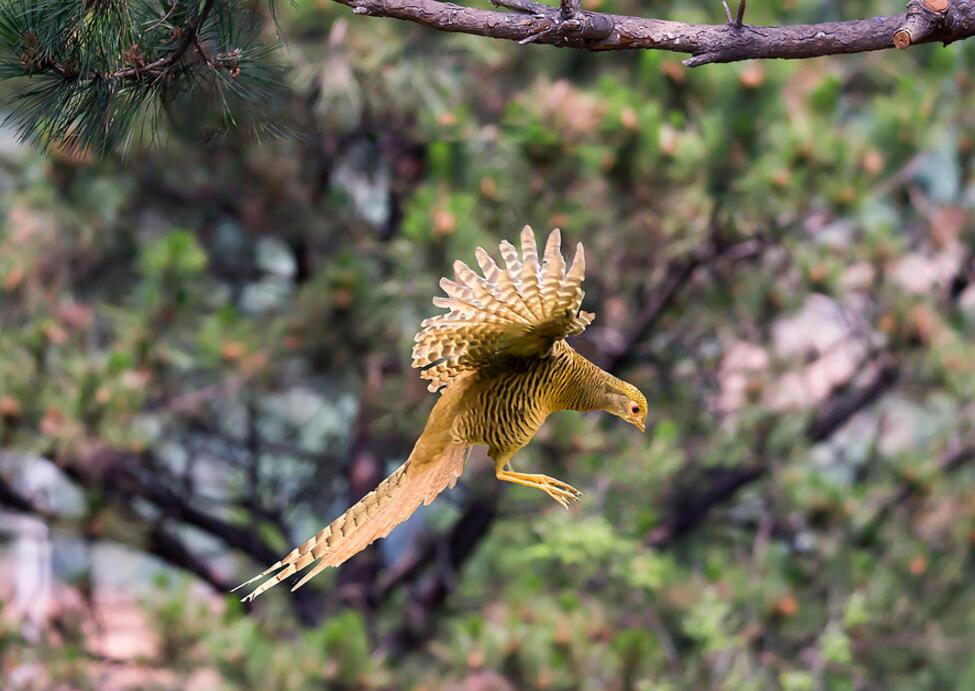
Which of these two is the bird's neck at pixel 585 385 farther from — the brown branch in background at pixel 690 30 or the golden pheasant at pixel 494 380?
the brown branch in background at pixel 690 30

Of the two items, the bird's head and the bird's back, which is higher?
the bird's back

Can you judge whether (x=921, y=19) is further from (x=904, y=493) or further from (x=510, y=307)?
(x=904, y=493)

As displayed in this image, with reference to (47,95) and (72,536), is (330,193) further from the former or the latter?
(47,95)

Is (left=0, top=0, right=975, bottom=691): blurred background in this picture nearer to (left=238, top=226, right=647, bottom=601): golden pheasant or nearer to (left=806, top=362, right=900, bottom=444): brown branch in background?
(left=806, top=362, right=900, bottom=444): brown branch in background

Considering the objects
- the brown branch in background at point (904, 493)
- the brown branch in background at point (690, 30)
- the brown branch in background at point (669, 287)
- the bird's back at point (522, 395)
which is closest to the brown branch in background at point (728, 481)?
the brown branch in background at point (904, 493)

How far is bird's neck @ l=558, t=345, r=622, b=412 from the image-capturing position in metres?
1.75

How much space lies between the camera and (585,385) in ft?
5.76

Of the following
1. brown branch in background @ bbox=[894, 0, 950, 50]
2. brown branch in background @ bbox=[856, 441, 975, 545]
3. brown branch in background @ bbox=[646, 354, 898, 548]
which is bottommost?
brown branch in background @ bbox=[894, 0, 950, 50]

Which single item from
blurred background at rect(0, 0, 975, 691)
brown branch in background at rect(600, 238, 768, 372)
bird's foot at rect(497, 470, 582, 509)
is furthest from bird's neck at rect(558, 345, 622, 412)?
brown branch in background at rect(600, 238, 768, 372)

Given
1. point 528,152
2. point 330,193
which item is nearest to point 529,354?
point 528,152

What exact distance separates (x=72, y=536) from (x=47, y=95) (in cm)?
309

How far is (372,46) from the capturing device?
15.8 feet

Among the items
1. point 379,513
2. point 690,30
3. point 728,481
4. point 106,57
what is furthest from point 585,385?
point 728,481

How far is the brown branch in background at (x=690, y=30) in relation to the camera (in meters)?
1.82
